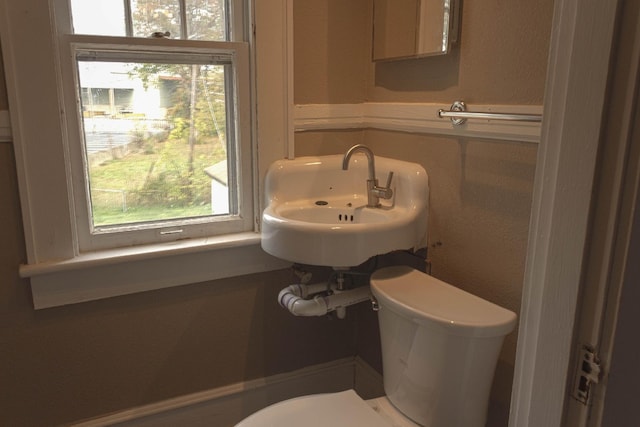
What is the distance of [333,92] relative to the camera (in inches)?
67.1

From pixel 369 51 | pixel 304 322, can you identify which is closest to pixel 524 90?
pixel 369 51

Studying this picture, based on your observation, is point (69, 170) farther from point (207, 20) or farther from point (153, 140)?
point (207, 20)

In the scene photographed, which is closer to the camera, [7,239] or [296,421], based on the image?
[296,421]

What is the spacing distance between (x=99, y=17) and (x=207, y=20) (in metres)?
0.30

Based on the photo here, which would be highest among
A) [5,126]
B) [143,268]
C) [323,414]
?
[5,126]

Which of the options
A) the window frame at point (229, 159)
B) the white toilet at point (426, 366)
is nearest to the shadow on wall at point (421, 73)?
the window frame at point (229, 159)

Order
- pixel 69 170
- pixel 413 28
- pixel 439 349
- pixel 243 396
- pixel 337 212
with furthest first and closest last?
pixel 243 396 < pixel 337 212 < pixel 413 28 < pixel 69 170 < pixel 439 349

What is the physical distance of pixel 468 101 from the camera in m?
1.34

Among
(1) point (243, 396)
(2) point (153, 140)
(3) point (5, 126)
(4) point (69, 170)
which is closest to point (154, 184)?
(2) point (153, 140)

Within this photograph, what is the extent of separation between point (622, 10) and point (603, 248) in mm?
214

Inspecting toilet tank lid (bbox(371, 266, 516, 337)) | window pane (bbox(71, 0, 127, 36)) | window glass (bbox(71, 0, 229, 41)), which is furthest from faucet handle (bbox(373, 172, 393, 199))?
window pane (bbox(71, 0, 127, 36))

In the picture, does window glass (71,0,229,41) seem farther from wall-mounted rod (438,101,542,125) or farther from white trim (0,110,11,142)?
wall-mounted rod (438,101,542,125)

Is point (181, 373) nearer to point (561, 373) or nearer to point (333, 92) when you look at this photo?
point (333, 92)

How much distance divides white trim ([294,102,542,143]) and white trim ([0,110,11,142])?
81cm
